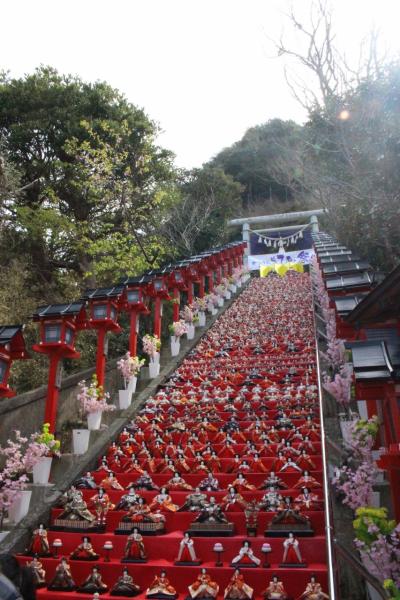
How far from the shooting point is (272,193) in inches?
2063

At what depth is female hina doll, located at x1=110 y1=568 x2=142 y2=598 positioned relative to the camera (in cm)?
609

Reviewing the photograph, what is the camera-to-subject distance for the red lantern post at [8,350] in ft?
23.6

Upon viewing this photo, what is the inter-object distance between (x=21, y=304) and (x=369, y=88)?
416 inches

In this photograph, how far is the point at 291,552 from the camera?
6258mm

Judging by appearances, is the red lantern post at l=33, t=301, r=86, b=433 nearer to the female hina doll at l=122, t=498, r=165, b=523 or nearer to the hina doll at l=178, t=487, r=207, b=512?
the female hina doll at l=122, t=498, r=165, b=523

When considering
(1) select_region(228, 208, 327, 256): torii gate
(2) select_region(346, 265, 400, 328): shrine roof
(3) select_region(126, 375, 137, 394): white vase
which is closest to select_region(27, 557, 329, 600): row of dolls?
(2) select_region(346, 265, 400, 328): shrine roof

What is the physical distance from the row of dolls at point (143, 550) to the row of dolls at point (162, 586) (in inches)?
11.1

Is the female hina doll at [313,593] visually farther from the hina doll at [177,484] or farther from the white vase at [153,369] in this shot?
the white vase at [153,369]

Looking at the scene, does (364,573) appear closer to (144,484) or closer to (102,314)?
(144,484)

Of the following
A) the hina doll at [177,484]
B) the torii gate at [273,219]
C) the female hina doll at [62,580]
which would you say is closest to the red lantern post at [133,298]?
the hina doll at [177,484]

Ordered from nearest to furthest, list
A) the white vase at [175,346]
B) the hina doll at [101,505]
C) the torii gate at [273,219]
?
the hina doll at [101,505] < the white vase at [175,346] < the torii gate at [273,219]

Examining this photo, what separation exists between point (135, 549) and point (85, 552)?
67 centimetres

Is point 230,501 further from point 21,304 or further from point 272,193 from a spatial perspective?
point 272,193

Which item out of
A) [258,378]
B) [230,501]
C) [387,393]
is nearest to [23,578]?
[230,501]
